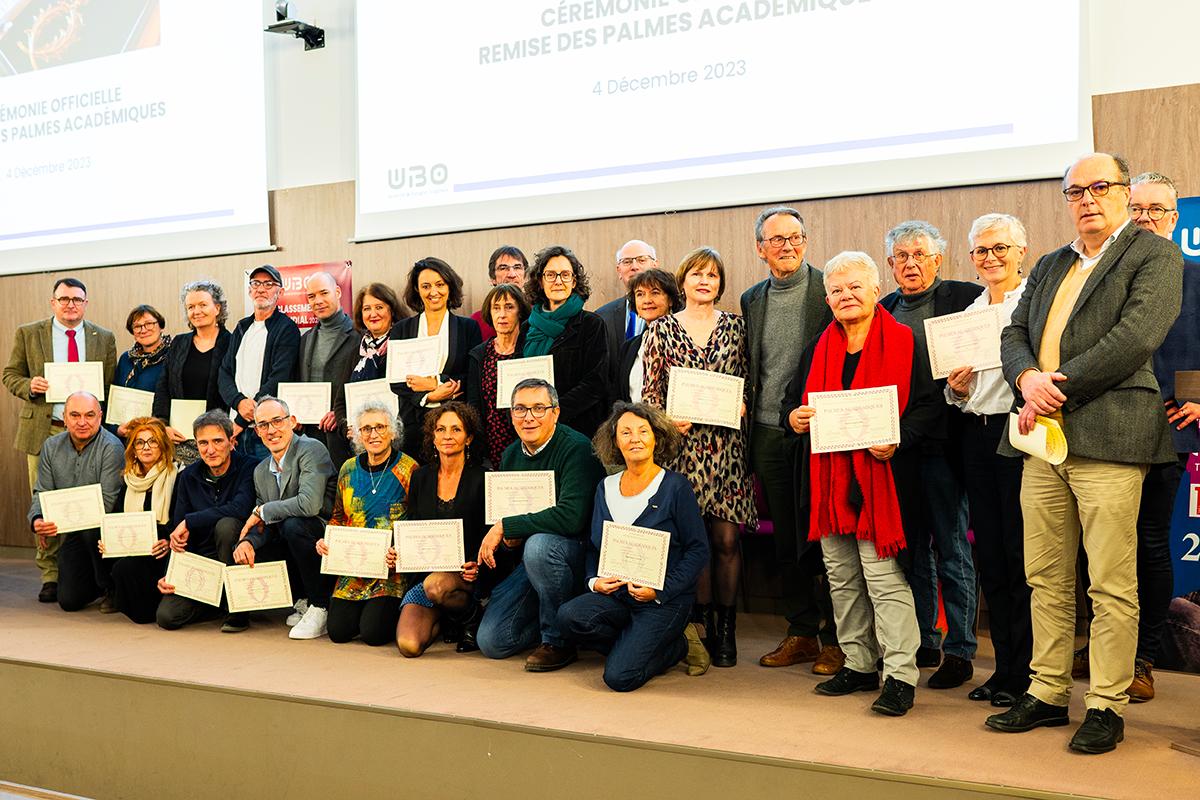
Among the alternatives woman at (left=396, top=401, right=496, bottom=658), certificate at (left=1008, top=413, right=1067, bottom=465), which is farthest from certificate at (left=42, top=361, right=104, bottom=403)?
certificate at (left=1008, top=413, right=1067, bottom=465)

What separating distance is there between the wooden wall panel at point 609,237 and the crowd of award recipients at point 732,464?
0.31 meters

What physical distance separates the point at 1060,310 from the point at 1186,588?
179 centimetres

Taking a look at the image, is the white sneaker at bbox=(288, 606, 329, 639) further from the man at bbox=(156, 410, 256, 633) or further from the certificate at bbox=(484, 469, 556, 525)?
the certificate at bbox=(484, 469, 556, 525)

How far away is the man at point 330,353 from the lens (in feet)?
15.2

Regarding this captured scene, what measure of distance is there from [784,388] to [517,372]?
1.05m

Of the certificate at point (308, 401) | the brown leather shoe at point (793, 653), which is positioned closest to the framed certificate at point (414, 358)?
the certificate at point (308, 401)

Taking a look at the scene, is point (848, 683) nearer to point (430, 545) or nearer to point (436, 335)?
point (430, 545)

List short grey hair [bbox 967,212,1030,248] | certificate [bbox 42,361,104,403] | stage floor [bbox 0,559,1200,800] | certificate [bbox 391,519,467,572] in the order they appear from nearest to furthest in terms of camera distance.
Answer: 1. stage floor [bbox 0,559,1200,800]
2. short grey hair [bbox 967,212,1030,248]
3. certificate [bbox 391,519,467,572]
4. certificate [bbox 42,361,104,403]

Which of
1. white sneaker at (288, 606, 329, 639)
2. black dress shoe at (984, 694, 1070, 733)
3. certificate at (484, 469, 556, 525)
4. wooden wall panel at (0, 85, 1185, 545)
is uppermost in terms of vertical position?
wooden wall panel at (0, 85, 1185, 545)

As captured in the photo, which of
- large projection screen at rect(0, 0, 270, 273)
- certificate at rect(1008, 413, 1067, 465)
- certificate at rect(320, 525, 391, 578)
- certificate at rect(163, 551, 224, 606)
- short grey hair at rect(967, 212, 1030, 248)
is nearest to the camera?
certificate at rect(1008, 413, 1067, 465)

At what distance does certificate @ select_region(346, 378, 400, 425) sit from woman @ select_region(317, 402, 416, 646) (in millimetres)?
155

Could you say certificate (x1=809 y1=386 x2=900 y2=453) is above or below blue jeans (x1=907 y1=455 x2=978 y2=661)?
above


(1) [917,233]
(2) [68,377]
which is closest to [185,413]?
(2) [68,377]

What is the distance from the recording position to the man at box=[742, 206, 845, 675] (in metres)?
3.55
